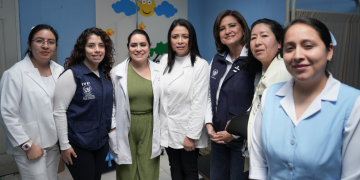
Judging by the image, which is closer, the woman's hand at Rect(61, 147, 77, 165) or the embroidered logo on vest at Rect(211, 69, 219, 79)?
the woman's hand at Rect(61, 147, 77, 165)

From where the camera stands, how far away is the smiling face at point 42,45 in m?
1.54

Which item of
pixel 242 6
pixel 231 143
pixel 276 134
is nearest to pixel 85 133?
pixel 231 143

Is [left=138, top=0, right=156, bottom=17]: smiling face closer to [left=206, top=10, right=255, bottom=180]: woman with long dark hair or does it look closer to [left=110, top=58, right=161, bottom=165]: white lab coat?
[left=110, top=58, right=161, bottom=165]: white lab coat

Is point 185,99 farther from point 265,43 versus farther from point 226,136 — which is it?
point 265,43

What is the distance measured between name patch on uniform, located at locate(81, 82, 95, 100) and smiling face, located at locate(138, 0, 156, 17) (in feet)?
6.92

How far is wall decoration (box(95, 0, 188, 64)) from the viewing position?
10.1ft

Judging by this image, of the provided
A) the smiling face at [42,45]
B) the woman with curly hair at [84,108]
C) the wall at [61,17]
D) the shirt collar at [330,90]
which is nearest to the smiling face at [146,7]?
the wall at [61,17]

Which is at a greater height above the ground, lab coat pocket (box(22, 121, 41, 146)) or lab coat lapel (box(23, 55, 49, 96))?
lab coat lapel (box(23, 55, 49, 96))

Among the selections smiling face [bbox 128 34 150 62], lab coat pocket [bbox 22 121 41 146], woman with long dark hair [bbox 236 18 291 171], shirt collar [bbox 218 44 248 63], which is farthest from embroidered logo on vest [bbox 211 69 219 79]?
lab coat pocket [bbox 22 121 41 146]

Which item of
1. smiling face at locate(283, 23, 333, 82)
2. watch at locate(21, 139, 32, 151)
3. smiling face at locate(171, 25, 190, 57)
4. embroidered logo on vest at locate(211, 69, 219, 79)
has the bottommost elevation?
watch at locate(21, 139, 32, 151)

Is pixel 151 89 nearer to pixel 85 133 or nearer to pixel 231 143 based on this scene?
pixel 85 133

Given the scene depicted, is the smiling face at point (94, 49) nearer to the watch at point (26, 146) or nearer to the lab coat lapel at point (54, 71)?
the lab coat lapel at point (54, 71)

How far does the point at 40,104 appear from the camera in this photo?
1.51 meters

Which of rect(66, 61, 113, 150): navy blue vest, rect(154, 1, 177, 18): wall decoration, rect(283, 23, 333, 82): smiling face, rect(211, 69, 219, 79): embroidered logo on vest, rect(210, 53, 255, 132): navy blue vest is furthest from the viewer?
rect(154, 1, 177, 18): wall decoration
